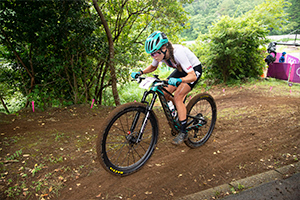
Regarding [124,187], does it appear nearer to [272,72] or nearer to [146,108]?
[146,108]

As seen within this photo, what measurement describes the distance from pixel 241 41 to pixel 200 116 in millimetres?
7173

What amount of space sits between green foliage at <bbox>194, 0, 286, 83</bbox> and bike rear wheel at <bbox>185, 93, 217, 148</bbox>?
592cm

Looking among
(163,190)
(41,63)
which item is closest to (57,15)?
(41,63)

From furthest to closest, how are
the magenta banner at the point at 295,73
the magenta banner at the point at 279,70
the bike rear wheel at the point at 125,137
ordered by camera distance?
the magenta banner at the point at 279,70 → the magenta banner at the point at 295,73 → the bike rear wheel at the point at 125,137

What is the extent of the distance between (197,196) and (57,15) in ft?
15.7

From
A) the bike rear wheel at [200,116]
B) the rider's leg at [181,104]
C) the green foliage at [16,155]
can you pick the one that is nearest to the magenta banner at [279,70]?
the bike rear wheel at [200,116]

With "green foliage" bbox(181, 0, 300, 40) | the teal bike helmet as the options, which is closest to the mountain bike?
the teal bike helmet

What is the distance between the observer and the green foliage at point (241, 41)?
9.27m

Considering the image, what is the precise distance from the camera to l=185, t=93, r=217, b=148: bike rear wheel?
3.72m

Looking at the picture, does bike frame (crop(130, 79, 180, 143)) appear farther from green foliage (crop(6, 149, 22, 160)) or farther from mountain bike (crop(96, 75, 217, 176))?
green foliage (crop(6, 149, 22, 160))

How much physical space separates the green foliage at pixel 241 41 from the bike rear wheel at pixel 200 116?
5924 mm

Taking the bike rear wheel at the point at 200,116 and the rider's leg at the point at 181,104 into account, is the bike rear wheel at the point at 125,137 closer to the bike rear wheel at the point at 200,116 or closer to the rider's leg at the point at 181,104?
the rider's leg at the point at 181,104

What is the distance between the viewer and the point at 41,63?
188 inches

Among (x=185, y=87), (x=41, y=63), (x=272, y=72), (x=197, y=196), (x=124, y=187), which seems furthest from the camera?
(x=272, y=72)
